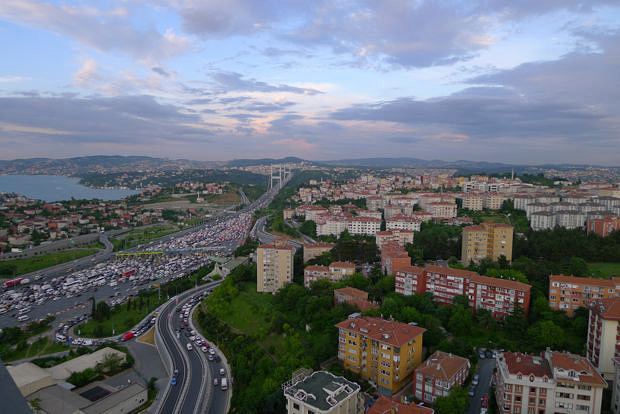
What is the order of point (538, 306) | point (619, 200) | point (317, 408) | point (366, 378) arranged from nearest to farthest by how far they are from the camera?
point (317, 408)
point (366, 378)
point (538, 306)
point (619, 200)

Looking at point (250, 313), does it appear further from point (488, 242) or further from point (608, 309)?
point (608, 309)

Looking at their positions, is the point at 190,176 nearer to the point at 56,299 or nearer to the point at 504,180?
the point at 504,180

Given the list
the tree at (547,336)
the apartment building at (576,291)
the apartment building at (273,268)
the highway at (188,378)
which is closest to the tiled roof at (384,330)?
the tree at (547,336)

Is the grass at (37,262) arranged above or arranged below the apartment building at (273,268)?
below

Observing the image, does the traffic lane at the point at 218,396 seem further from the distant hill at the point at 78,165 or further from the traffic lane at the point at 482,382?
the distant hill at the point at 78,165

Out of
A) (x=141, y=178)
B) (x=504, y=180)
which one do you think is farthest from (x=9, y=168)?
(x=504, y=180)

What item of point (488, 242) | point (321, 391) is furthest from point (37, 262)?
point (488, 242)

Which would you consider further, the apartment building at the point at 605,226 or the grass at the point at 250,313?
the apartment building at the point at 605,226
